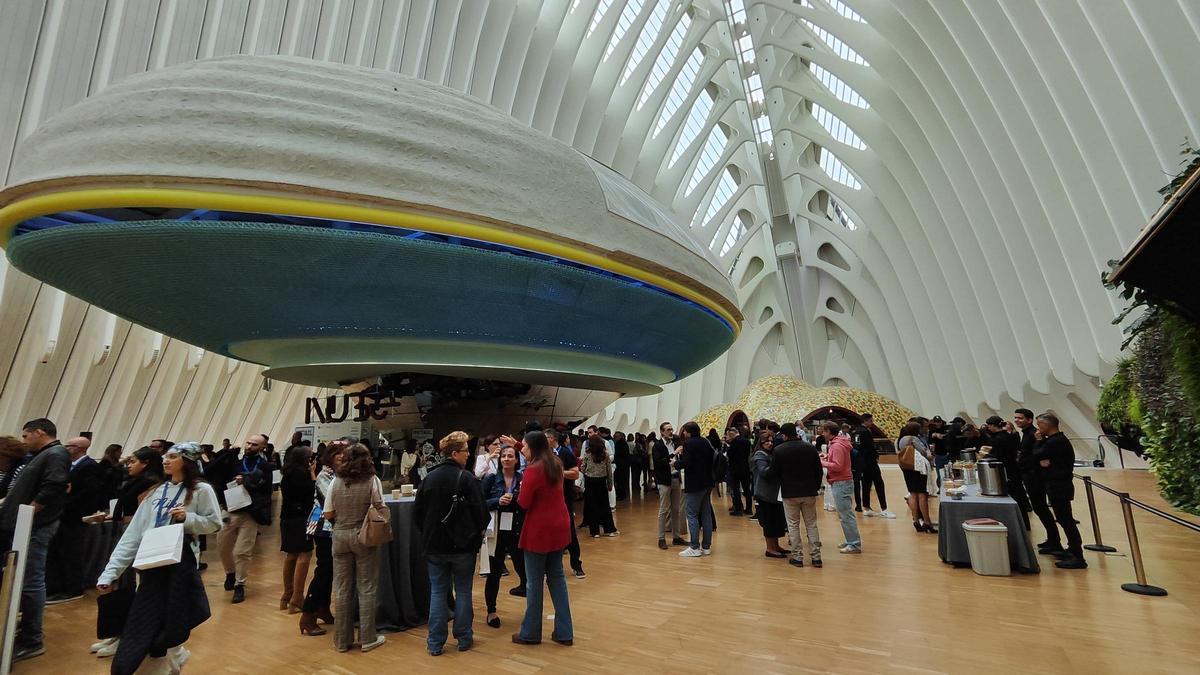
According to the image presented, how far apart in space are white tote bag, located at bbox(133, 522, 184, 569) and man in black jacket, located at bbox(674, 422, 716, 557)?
4586mm

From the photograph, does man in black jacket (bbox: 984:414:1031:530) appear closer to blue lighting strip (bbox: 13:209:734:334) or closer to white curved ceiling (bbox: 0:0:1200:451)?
blue lighting strip (bbox: 13:209:734:334)

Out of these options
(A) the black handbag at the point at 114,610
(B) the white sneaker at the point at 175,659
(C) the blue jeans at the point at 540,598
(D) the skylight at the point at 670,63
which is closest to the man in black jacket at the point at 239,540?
(A) the black handbag at the point at 114,610

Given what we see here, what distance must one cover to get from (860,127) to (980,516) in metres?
23.0

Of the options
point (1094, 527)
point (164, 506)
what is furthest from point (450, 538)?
point (1094, 527)

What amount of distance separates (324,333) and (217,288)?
1397mm

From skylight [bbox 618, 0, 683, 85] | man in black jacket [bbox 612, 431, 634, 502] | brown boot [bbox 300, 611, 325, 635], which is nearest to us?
brown boot [bbox 300, 611, 325, 635]

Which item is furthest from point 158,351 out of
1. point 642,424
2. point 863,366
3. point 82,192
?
point 863,366

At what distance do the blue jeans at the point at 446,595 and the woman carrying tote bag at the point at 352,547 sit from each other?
0.45 metres

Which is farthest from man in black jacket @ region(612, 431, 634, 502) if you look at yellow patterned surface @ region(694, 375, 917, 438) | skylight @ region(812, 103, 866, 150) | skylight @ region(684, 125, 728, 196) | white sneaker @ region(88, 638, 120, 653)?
skylight @ region(812, 103, 866, 150)

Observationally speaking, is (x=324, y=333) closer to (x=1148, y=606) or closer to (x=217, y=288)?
(x=217, y=288)

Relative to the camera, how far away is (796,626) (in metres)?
4.05

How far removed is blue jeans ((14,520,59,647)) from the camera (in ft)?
13.1

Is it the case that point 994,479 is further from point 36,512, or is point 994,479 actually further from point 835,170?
point 835,170

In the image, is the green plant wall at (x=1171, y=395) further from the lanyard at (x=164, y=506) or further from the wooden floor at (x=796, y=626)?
the lanyard at (x=164, y=506)
